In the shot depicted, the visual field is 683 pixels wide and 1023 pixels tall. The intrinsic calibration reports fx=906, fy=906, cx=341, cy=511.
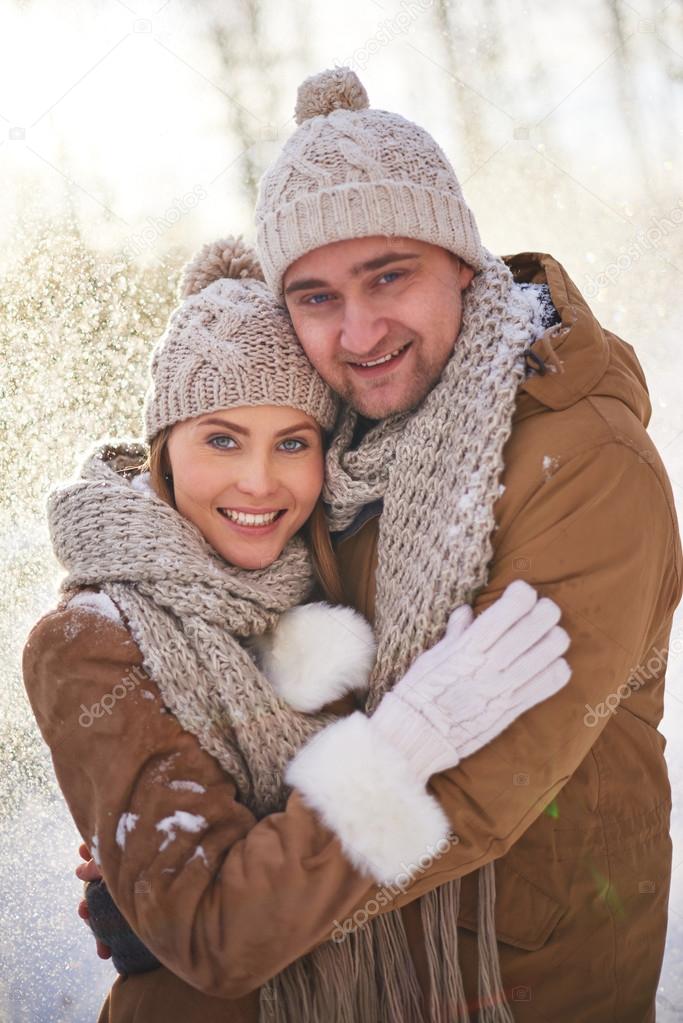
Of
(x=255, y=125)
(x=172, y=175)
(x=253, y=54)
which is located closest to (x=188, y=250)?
(x=172, y=175)

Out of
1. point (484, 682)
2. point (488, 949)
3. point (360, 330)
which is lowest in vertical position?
point (488, 949)

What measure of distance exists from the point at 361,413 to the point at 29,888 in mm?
2911

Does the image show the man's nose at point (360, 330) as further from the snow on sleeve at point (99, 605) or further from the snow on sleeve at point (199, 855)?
the snow on sleeve at point (199, 855)

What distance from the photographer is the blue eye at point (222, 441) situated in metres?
2.00

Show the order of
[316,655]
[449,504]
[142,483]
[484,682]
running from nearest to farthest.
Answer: [484,682] < [449,504] < [316,655] < [142,483]

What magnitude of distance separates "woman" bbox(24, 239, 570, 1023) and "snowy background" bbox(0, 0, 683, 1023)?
7.23ft

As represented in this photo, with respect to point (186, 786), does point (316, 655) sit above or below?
above

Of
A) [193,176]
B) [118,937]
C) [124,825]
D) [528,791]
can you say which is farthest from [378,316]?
[193,176]

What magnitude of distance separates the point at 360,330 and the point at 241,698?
0.83 meters

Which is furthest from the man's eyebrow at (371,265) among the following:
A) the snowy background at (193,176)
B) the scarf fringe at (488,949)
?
the snowy background at (193,176)

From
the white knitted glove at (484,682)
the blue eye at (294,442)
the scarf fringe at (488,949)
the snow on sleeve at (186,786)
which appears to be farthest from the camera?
the blue eye at (294,442)

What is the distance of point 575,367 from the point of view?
171cm

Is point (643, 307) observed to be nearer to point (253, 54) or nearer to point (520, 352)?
point (253, 54)

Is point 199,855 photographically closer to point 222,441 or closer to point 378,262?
point 222,441
